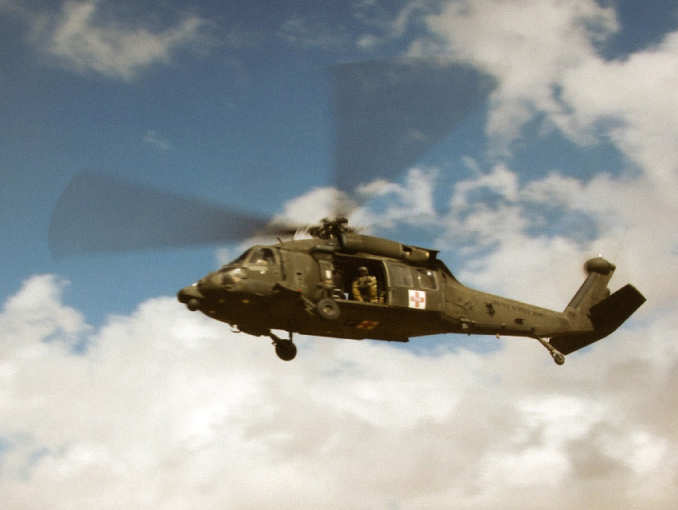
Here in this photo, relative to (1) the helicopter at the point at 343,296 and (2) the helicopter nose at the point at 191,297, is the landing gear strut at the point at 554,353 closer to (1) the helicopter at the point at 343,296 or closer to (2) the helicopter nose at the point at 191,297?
(1) the helicopter at the point at 343,296

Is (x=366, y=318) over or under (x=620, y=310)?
under

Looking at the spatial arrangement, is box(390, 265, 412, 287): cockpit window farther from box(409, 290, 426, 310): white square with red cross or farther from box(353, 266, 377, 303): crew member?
box(353, 266, 377, 303): crew member

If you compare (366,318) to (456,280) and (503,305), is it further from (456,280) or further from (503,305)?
(503,305)

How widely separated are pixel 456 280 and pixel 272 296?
6.05 metres

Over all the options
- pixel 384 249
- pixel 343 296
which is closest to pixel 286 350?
pixel 343 296

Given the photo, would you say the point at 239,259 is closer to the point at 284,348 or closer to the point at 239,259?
the point at 239,259

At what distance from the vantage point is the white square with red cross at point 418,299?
19.3 metres

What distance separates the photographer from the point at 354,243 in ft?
63.4

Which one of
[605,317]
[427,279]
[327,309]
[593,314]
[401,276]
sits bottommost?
[327,309]

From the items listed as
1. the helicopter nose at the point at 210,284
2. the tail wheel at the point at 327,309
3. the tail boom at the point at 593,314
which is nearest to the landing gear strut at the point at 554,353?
the tail boom at the point at 593,314

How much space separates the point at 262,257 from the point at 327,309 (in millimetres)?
2091

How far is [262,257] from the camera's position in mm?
18281

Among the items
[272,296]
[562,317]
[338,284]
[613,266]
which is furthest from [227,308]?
[613,266]

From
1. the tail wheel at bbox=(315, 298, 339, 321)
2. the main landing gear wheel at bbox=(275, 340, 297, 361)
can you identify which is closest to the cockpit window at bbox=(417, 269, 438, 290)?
the tail wheel at bbox=(315, 298, 339, 321)
